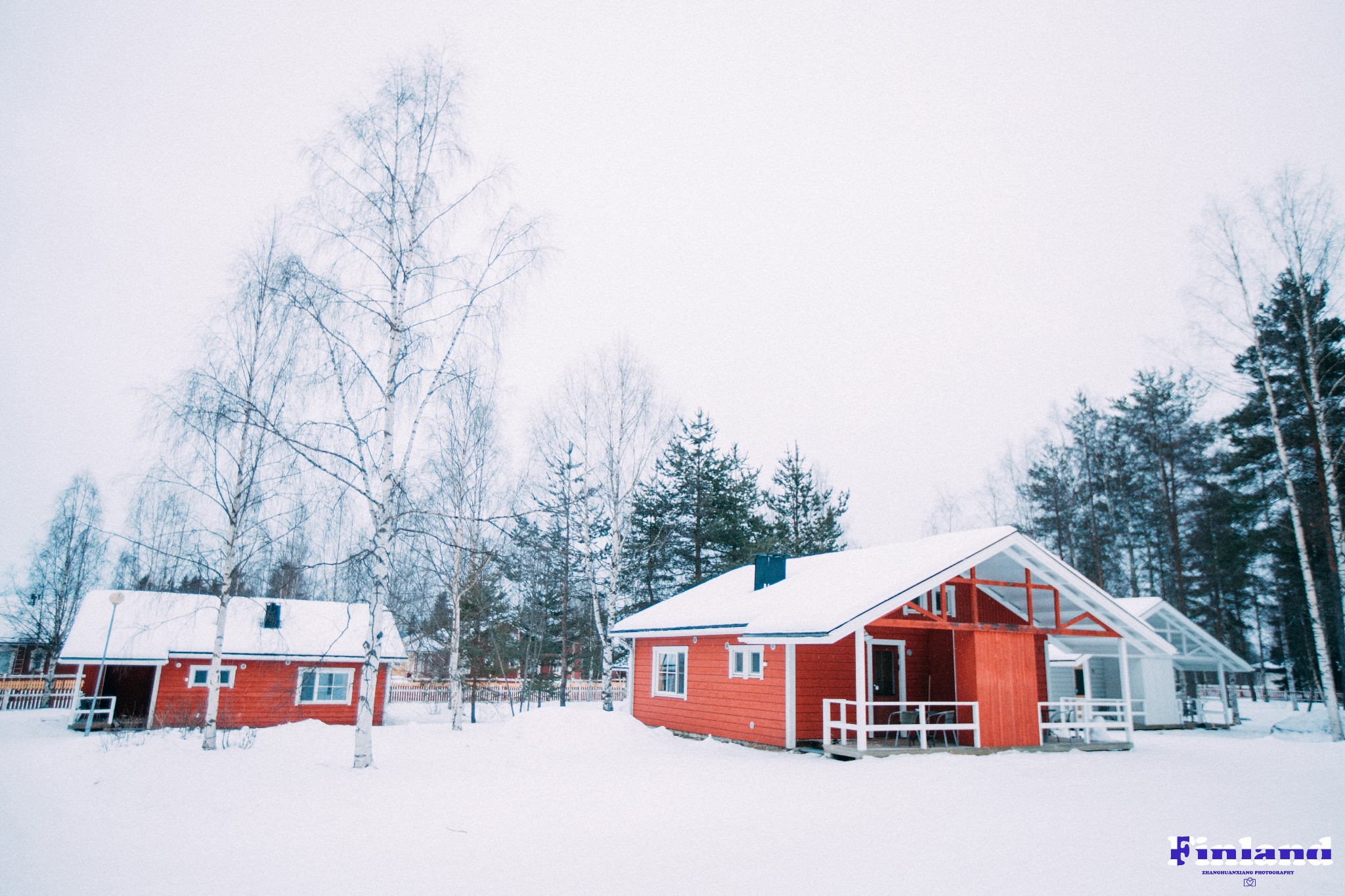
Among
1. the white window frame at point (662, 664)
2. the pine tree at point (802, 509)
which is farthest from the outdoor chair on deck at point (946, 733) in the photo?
the pine tree at point (802, 509)

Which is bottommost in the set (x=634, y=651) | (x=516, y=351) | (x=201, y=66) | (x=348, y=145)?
Result: (x=634, y=651)

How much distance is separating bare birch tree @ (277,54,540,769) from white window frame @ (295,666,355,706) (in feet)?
37.4

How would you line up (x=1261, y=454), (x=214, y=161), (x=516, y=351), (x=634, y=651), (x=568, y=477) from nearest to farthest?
(x=516, y=351) < (x=634, y=651) < (x=214, y=161) < (x=1261, y=454) < (x=568, y=477)

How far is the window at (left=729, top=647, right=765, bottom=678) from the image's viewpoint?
1565 cm

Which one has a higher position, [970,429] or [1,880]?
[970,429]

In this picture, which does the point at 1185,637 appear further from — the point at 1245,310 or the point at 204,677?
the point at 204,677

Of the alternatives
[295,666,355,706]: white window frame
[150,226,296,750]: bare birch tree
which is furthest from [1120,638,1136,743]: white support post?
[295,666,355,706]: white window frame

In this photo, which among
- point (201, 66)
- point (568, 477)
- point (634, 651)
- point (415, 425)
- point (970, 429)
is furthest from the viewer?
point (201, 66)

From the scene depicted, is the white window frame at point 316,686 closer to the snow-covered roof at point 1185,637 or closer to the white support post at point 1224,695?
the snow-covered roof at point 1185,637

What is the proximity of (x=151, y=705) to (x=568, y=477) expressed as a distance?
14.7 m

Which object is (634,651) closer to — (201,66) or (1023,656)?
(1023,656)

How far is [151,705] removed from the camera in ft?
64.4

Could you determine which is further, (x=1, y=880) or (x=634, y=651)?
(x=634, y=651)

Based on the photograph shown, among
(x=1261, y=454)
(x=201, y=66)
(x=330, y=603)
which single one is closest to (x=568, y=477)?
(x=330, y=603)
